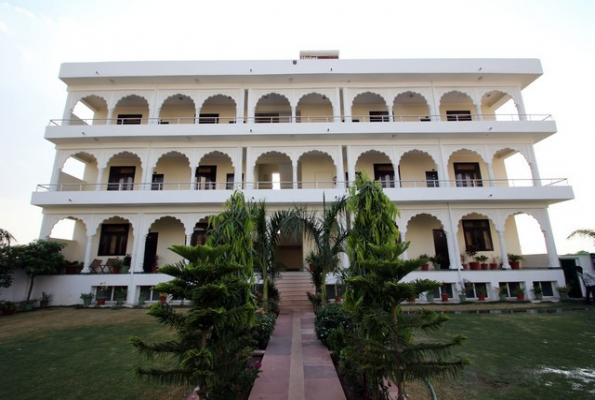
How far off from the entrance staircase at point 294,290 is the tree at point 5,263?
1065 cm

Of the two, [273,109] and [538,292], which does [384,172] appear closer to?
[273,109]

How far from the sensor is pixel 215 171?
1681cm

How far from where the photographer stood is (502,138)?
15.0 m

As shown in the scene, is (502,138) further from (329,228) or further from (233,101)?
(233,101)

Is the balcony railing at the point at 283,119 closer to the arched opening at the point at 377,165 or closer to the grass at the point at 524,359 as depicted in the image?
the arched opening at the point at 377,165

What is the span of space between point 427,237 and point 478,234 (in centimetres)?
268

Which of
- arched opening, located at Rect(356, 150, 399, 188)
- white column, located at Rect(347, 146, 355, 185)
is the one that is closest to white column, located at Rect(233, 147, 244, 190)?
white column, located at Rect(347, 146, 355, 185)

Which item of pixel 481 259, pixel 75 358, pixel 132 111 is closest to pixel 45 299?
pixel 75 358

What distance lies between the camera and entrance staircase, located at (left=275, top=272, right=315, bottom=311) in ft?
36.7

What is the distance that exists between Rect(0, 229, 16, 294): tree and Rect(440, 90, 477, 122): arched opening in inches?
846

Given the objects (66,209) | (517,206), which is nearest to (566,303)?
(517,206)

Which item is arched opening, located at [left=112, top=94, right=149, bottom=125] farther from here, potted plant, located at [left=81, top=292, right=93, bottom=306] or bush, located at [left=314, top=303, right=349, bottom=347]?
bush, located at [left=314, top=303, right=349, bottom=347]

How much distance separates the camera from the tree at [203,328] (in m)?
2.99

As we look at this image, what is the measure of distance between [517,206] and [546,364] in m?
11.3
